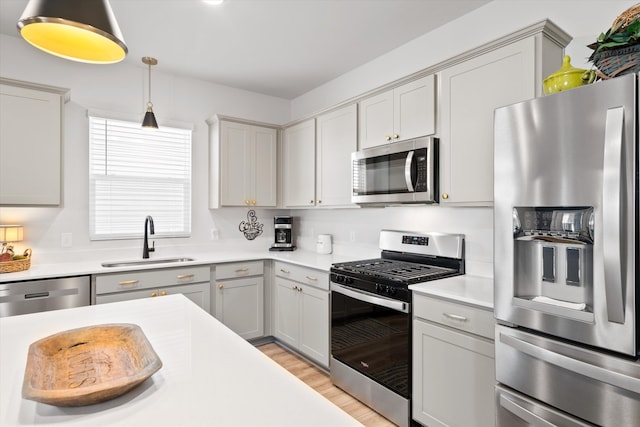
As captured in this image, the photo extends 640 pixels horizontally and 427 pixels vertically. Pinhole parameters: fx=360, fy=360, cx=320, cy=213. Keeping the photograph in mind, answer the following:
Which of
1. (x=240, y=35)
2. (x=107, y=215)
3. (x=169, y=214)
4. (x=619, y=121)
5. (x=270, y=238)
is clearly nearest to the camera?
(x=619, y=121)

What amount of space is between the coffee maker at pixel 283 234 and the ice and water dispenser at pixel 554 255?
274 centimetres

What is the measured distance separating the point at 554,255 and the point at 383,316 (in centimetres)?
111

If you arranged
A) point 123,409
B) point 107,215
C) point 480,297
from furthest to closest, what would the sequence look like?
1. point 107,215
2. point 480,297
3. point 123,409

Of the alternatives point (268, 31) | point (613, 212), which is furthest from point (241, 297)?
point (613, 212)

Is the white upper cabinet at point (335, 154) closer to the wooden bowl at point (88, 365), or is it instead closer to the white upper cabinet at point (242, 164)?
the white upper cabinet at point (242, 164)

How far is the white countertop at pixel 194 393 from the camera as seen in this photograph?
78 centimetres

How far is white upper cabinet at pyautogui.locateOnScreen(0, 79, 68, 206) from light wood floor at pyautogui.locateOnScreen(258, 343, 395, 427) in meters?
2.23

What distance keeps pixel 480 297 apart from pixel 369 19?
2068 mm

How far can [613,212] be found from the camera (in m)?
1.23

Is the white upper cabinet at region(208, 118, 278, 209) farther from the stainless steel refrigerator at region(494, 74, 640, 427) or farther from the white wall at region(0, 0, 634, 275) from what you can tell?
the stainless steel refrigerator at region(494, 74, 640, 427)

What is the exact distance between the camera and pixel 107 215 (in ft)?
10.8

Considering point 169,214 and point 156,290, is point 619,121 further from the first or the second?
point 169,214

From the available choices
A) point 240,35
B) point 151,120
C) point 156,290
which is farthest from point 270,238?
point 240,35

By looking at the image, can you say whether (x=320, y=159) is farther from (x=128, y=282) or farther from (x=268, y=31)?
(x=128, y=282)
